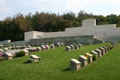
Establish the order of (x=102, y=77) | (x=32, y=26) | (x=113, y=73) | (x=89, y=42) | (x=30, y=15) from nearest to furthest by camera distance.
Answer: (x=102, y=77)
(x=113, y=73)
(x=89, y=42)
(x=32, y=26)
(x=30, y=15)

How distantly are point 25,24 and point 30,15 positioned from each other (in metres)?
13.6

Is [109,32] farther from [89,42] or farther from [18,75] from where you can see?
[18,75]

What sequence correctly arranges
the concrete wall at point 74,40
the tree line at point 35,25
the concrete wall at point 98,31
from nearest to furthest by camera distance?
the concrete wall at point 74,40 < the concrete wall at point 98,31 < the tree line at point 35,25

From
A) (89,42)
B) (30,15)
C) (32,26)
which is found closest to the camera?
(89,42)

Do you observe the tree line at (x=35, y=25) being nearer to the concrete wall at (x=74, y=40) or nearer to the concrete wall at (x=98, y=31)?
the concrete wall at (x=98, y=31)

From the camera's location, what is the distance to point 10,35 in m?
42.4

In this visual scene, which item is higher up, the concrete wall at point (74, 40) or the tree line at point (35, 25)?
the tree line at point (35, 25)

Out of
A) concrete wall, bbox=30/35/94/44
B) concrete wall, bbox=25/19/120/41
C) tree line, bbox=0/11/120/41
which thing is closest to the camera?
concrete wall, bbox=30/35/94/44

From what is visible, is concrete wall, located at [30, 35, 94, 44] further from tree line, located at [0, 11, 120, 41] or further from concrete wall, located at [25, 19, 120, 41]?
tree line, located at [0, 11, 120, 41]

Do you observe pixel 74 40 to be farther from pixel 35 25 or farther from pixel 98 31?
pixel 35 25

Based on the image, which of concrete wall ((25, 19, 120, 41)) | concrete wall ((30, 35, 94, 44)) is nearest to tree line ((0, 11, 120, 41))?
concrete wall ((25, 19, 120, 41))

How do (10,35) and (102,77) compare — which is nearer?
(102,77)

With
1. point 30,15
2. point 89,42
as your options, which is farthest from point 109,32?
point 30,15

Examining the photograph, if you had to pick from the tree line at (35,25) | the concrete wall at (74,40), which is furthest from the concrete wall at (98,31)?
the tree line at (35,25)
